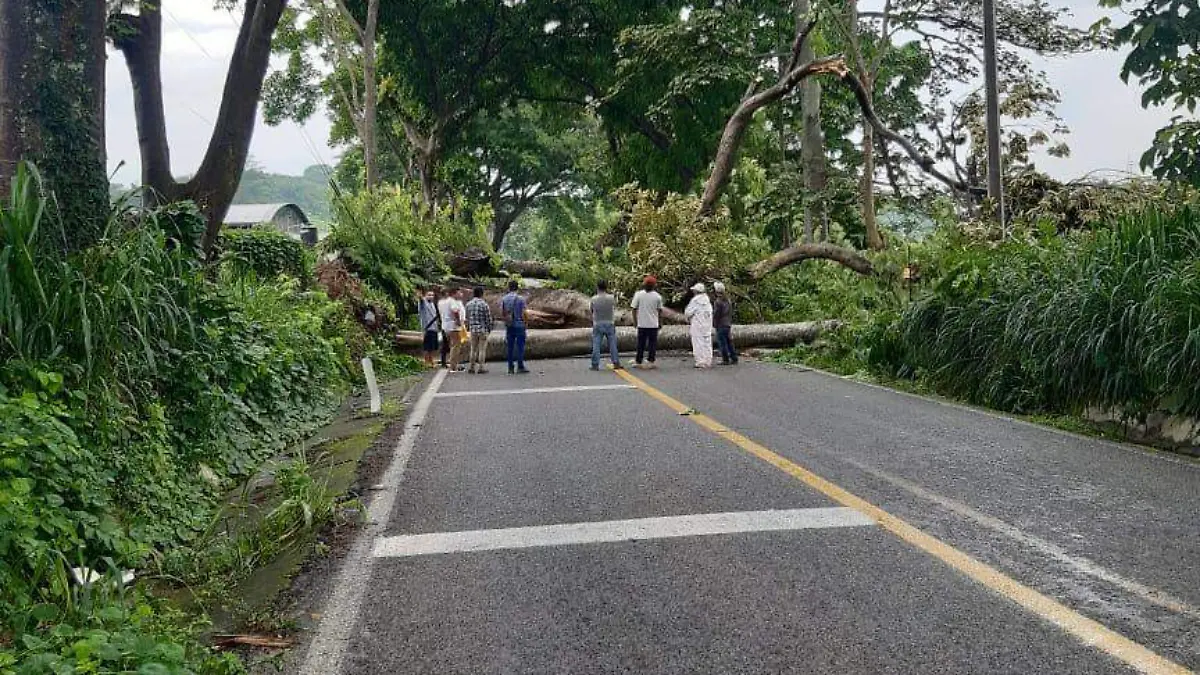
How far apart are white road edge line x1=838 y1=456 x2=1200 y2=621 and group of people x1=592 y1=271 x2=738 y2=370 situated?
10.1m

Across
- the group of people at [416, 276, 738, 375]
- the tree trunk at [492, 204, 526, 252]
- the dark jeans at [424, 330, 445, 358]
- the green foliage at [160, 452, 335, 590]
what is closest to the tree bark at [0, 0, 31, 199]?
the green foliage at [160, 452, 335, 590]

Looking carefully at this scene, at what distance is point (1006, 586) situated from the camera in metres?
4.54

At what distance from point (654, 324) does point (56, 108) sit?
Answer: 1096 cm

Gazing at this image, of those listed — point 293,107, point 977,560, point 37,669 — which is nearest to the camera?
point 37,669

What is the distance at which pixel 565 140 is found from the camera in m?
45.5

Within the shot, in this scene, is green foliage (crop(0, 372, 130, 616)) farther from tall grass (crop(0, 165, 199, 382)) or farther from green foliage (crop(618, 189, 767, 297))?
green foliage (crop(618, 189, 767, 297))

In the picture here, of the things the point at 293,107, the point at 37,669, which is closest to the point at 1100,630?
the point at 37,669

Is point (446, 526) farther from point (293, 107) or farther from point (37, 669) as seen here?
point (293, 107)

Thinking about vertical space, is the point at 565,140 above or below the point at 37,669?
above

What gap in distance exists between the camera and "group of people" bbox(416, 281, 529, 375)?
55.5ft

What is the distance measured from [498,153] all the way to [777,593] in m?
39.0

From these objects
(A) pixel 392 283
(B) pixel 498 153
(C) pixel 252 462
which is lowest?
(C) pixel 252 462

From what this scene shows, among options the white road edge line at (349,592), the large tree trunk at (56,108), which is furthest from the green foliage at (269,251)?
the white road edge line at (349,592)

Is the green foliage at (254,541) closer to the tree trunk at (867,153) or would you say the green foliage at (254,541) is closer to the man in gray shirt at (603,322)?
the man in gray shirt at (603,322)
